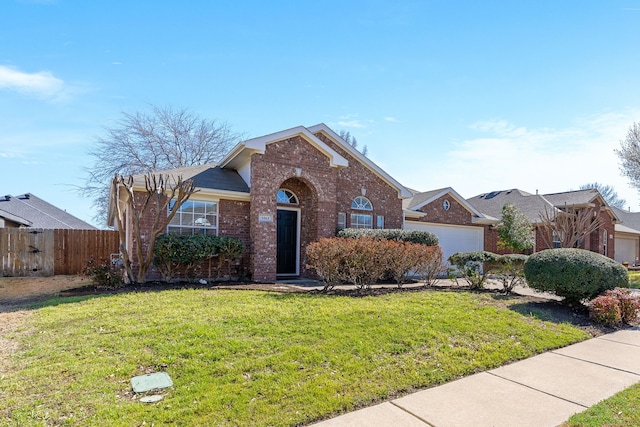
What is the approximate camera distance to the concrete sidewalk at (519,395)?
3625 millimetres

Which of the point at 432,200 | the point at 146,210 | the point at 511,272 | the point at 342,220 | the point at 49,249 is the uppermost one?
the point at 432,200

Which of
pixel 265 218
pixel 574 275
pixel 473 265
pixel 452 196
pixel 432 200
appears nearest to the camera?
pixel 574 275

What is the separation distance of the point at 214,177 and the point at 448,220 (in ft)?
36.2

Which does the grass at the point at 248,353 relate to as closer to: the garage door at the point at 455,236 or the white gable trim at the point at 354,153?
the white gable trim at the point at 354,153

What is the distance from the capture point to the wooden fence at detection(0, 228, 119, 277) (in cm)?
1459

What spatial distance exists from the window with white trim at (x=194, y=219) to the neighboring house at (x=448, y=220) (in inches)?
327

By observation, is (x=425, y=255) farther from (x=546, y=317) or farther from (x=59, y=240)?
(x=59, y=240)

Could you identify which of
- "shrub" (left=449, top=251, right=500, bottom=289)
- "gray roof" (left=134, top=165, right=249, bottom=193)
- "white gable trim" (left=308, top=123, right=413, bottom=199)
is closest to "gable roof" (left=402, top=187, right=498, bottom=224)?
"white gable trim" (left=308, top=123, right=413, bottom=199)

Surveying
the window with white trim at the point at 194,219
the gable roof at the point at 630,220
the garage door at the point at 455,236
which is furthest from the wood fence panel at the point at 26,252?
the gable roof at the point at 630,220

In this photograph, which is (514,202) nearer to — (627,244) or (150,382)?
(627,244)

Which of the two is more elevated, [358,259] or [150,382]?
[358,259]

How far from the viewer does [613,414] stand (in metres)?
3.73

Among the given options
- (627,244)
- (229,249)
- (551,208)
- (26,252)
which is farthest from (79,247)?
(627,244)

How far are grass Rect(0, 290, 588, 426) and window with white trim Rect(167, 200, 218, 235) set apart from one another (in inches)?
157
